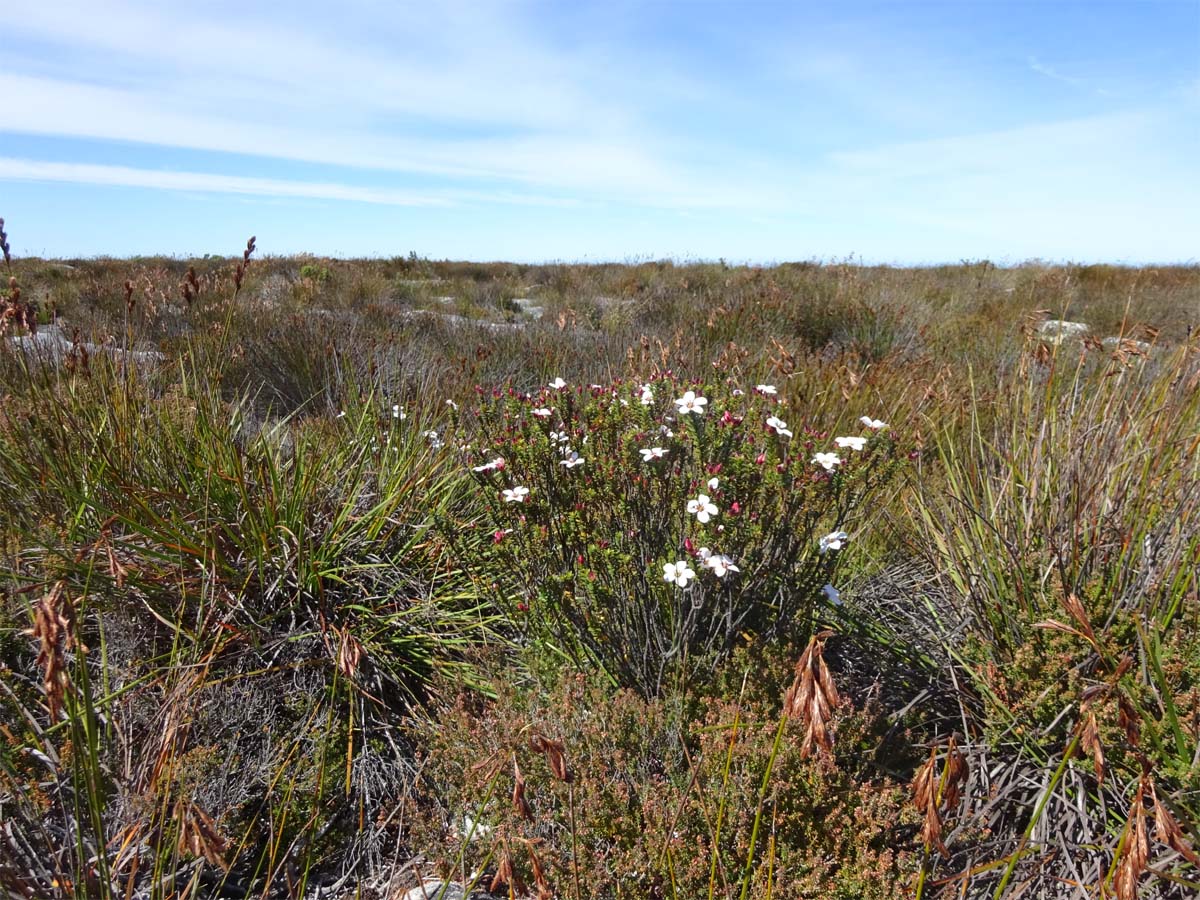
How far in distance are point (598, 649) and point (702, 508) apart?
1.99 feet

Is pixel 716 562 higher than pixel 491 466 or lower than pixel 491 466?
lower

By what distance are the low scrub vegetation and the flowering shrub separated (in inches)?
0.6

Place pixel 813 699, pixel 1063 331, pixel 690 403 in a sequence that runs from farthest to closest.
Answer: pixel 1063 331 < pixel 690 403 < pixel 813 699

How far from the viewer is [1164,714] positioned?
1912mm

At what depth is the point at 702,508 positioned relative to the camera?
222 centimetres

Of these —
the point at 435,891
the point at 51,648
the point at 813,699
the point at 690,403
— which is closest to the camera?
the point at 51,648

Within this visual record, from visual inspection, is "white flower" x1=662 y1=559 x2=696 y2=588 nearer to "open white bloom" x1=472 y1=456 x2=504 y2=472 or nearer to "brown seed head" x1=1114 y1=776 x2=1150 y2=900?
"open white bloom" x1=472 y1=456 x2=504 y2=472

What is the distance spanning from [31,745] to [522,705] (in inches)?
50.9

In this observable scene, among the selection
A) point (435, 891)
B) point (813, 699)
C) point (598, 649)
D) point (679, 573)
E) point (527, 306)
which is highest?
point (527, 306)

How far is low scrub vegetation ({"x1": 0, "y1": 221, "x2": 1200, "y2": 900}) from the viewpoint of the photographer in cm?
183

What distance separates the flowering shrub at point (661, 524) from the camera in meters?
2.32

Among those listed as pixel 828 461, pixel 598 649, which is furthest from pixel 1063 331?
pixel 598 649

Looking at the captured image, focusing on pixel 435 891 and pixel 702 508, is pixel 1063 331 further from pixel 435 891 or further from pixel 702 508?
pixel 435 891

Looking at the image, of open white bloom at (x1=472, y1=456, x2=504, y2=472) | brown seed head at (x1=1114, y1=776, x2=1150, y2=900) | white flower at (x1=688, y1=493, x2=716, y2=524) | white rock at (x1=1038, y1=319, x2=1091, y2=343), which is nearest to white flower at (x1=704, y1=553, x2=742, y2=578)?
white flower at (x1=688, y1=493, x2=716, y2=524)
